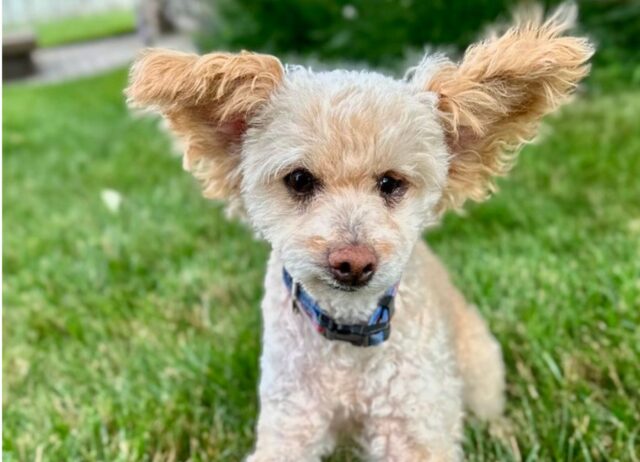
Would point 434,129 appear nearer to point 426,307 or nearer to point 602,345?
point 426,307

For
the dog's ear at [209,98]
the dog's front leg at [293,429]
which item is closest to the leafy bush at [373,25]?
the dog's ear at [209,98]

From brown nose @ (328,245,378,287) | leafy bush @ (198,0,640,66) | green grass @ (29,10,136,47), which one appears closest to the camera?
brown nose @ (328,245,378,287)

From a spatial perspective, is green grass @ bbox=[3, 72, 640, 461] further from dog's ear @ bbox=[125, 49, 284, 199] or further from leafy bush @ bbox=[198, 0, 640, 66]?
leafy bush @ bbox=[198, 0, 640, 66]

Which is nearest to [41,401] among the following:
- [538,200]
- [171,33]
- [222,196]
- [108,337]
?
[108,337]

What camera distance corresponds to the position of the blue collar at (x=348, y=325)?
2.50 m

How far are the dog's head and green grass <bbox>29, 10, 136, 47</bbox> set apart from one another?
18.7m

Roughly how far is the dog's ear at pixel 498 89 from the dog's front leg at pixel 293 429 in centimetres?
74

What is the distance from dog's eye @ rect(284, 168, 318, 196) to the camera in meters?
2.30

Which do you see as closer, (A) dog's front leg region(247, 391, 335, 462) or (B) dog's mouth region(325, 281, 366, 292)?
(B) dog's mouth region(325, 281, 366, 292)

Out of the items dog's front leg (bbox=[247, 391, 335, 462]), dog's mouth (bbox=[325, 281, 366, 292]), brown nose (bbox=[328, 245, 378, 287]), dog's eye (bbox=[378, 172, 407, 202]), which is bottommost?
dog's front leg (bbox=[247, 391, 335, 462])

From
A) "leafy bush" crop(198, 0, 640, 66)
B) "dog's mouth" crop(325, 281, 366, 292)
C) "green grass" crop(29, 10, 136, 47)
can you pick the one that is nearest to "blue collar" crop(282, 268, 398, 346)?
"dog's mouth" crop(325, 281, 366, 292)

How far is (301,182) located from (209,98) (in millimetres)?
346

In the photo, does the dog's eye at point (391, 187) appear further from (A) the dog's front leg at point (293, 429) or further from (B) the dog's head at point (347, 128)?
(A) the dog's front leg at point (293, 429)

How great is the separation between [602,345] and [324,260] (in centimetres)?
164
